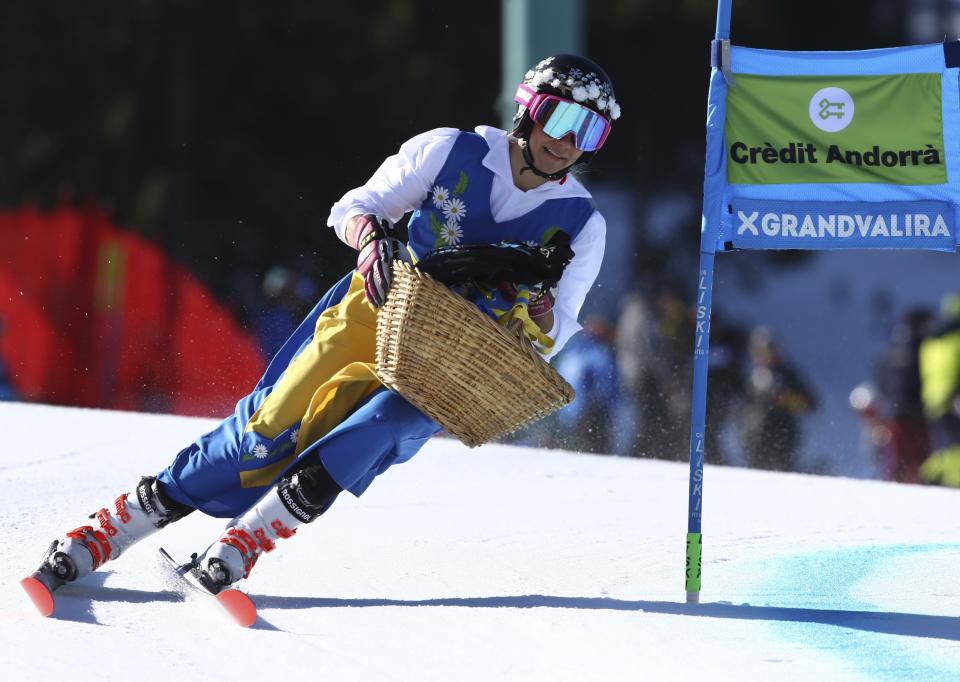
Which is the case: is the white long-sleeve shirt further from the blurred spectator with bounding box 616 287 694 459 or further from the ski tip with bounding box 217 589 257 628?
the blurred spectator with bounding box 616 287 694 459

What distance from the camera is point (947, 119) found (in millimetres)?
3902

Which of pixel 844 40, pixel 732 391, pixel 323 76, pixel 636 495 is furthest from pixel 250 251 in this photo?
pixel 636 495

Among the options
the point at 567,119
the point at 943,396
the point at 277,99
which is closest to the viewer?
the point at 567,119

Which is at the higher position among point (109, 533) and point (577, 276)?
point (577, 276)

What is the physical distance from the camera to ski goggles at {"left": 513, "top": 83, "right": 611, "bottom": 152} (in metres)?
3.62

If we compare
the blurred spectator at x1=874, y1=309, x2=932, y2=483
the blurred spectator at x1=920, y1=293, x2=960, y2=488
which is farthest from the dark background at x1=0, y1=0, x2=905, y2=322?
the blurred spectator at x1=920, y1=293, x2=960, y2=488

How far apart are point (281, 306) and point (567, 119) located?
616 centimetres

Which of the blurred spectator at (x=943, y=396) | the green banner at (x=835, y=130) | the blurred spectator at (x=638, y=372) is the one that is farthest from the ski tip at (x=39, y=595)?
the blurred spectator at (x=943, y=396)

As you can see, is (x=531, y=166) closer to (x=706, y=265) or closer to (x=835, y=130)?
(x=706, y=265)

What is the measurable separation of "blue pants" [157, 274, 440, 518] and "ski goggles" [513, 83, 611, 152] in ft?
2.60

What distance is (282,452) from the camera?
372cm

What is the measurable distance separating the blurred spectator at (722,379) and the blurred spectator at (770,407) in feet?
0.26

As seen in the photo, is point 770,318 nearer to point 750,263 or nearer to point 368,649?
point 750,263

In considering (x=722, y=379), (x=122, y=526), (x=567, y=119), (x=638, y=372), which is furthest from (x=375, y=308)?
(x=722, y=379)
